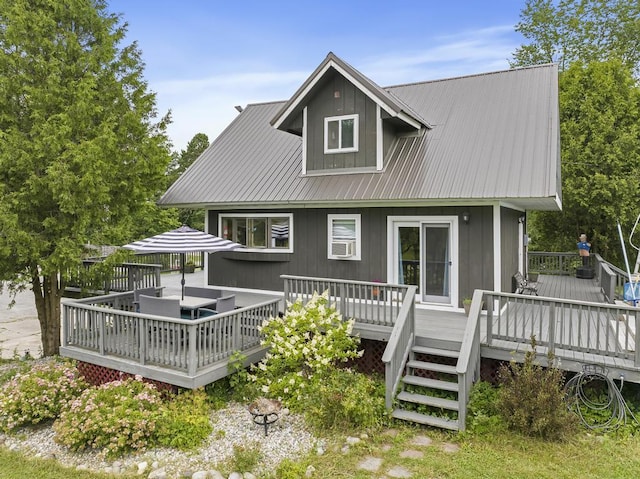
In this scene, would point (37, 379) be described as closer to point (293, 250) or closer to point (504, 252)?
point (293, 250)

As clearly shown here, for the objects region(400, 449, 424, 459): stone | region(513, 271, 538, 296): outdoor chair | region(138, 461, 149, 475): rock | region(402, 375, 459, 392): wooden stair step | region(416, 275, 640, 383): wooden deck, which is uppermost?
region(513, 271, 538, 296): outdoor chair

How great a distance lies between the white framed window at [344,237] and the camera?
10.3 metres

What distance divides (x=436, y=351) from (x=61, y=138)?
792 centimetres

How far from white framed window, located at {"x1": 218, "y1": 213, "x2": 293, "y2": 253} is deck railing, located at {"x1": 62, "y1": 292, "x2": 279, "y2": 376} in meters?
3.13

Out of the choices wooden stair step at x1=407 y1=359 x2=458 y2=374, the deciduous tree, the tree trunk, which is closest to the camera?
wooden stair step at x1=407 y1=359 x2=458 y2=374

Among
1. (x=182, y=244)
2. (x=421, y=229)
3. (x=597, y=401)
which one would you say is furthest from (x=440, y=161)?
(x=182, y=244)

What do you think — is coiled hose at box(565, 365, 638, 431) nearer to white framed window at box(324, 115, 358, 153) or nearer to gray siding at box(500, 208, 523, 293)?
gray siding at box(500, 208, 523, 293)

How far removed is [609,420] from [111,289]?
37.3 feet

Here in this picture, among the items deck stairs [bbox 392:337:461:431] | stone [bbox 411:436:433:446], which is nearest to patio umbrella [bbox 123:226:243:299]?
deck stairs [bbox 392:337:461:431]

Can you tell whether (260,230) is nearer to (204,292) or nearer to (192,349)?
(204,292)

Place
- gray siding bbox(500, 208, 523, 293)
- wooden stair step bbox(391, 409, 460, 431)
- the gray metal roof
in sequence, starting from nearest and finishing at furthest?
wooden stair step bbox(391, 409, 460, 431), the gray metal roof, gray siding bbox(500, 208, 523, 293)

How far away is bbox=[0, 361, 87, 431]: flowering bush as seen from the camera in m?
6.87

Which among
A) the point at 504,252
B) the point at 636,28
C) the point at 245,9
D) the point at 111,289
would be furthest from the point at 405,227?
the point at 636,28

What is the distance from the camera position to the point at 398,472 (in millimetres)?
5238
